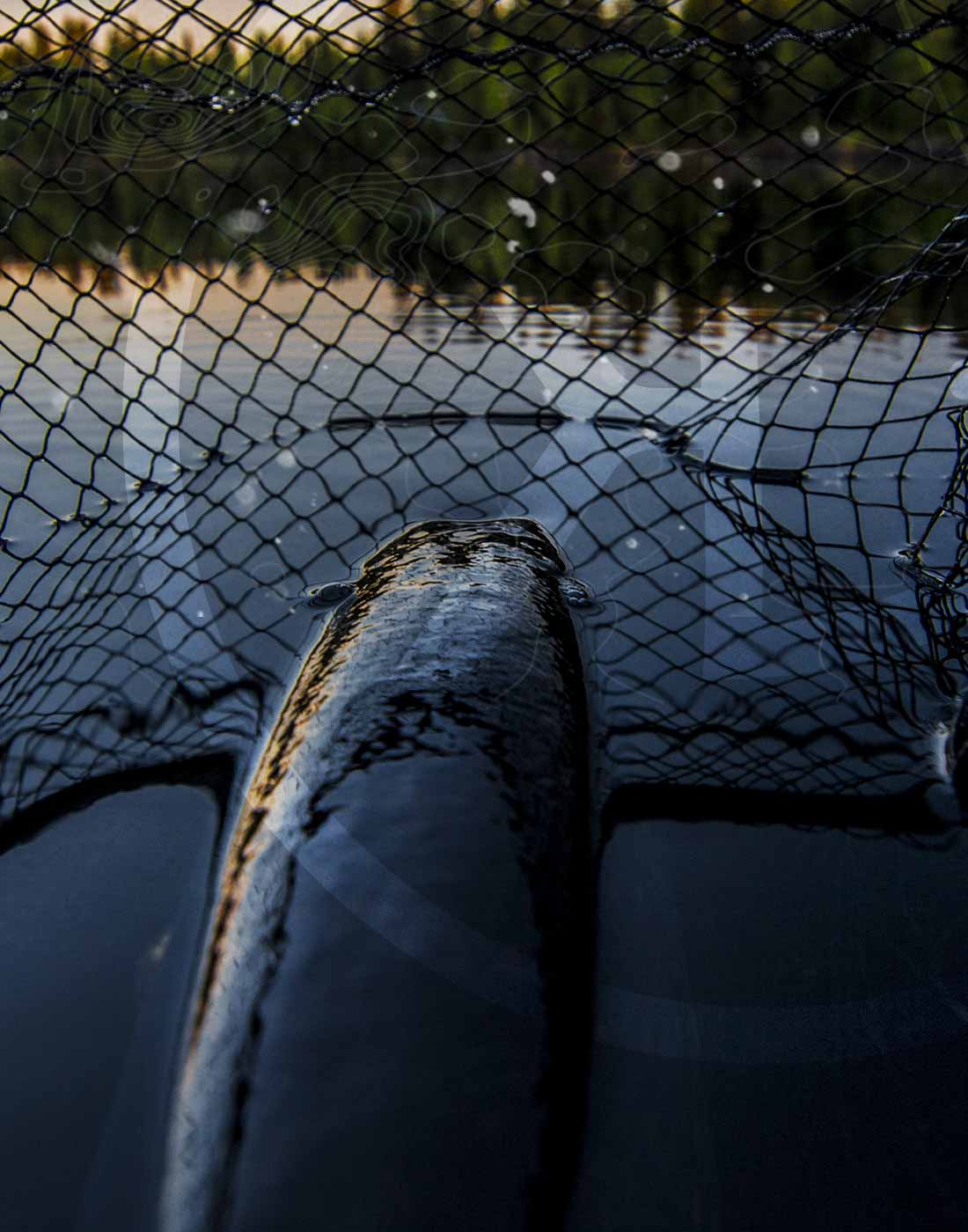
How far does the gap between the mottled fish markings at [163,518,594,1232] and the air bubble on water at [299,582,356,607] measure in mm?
532

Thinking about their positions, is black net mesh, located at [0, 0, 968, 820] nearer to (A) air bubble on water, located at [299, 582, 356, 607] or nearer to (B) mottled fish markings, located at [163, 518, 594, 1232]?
(A) air bubble on water, located at [299, 582, 356, 607]

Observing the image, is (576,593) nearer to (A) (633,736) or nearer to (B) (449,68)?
(A) (633,736)

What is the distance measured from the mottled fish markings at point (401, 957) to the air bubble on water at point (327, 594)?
532 mm

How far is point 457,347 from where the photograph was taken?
4.10 m

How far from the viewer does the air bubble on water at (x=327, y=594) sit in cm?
194

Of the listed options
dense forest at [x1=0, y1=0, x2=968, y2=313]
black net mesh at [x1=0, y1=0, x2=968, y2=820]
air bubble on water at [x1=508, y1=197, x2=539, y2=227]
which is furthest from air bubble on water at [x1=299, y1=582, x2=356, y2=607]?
air bubble on water at [x1=508, y1=197, x2=539, y2=227]

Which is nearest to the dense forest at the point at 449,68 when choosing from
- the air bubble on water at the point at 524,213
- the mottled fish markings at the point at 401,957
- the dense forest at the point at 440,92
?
the dense forest at the point at 440,92

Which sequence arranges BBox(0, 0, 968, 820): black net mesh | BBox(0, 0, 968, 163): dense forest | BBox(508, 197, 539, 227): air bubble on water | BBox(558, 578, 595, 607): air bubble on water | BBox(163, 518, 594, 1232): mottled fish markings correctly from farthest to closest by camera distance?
BBox(508, 197, 539, 227): air bubble on water
BBox(0, 0, 968, 163): dense forest
BBox(558, 578, 595, 607): air bubble on water
BBox(0, 0, 968, 820): black net mesh
BBox(163, 518, 594, 1232): mottled fish markings

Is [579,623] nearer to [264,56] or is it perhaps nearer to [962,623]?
[962,623]

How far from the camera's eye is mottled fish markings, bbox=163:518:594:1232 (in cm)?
76

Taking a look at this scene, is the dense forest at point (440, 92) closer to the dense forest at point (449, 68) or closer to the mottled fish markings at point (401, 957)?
the dense forest at point (449, 68)

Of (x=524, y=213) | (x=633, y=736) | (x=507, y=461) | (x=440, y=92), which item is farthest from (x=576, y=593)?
(x=524, y=213)

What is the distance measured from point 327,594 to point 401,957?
3.78 feet

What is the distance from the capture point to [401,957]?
0.91 meters
